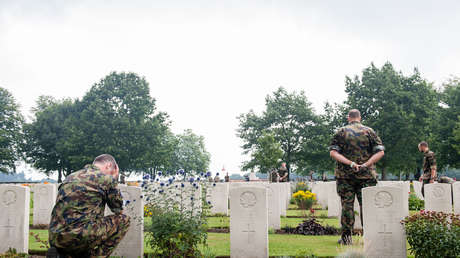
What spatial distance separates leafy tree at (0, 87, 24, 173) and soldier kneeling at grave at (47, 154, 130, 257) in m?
41.0

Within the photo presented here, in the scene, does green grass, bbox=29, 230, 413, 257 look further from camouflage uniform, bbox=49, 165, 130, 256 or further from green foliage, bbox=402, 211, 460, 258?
camouflage uniform, bbox=49, 165, 130, 256

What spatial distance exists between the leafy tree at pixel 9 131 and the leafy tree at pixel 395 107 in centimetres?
3467

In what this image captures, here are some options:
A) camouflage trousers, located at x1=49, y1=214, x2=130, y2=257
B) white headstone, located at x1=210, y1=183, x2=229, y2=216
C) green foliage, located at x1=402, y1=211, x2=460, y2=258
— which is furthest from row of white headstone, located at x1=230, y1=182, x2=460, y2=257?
white headstone, located at x1=210, y1=183, x2=229, y2=216

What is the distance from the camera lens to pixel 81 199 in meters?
4.55

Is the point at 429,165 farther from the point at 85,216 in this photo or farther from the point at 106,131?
the point at 106,131

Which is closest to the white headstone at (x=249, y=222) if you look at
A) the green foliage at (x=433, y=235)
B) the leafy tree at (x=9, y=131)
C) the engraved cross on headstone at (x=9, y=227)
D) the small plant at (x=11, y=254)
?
the green foliage at (x=433, y=235)

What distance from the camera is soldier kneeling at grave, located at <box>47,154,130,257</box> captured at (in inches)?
175

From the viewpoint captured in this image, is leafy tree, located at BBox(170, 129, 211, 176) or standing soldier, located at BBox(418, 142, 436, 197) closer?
standing soldier, located at BBox(418, 142, 436, 197)

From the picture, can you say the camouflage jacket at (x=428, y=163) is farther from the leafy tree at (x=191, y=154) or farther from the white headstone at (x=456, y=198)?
the leafy tree at (x=191, y=154)

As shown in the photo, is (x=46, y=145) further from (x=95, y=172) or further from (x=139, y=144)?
(x=95, y=172)

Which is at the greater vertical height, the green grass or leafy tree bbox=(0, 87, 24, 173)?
leafy tree bbox=(0, 87, 24, 173)

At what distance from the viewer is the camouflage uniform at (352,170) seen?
22.3 ft

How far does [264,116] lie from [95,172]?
4324 centimetres

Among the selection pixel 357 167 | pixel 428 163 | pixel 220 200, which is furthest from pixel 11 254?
pixel 428 163
